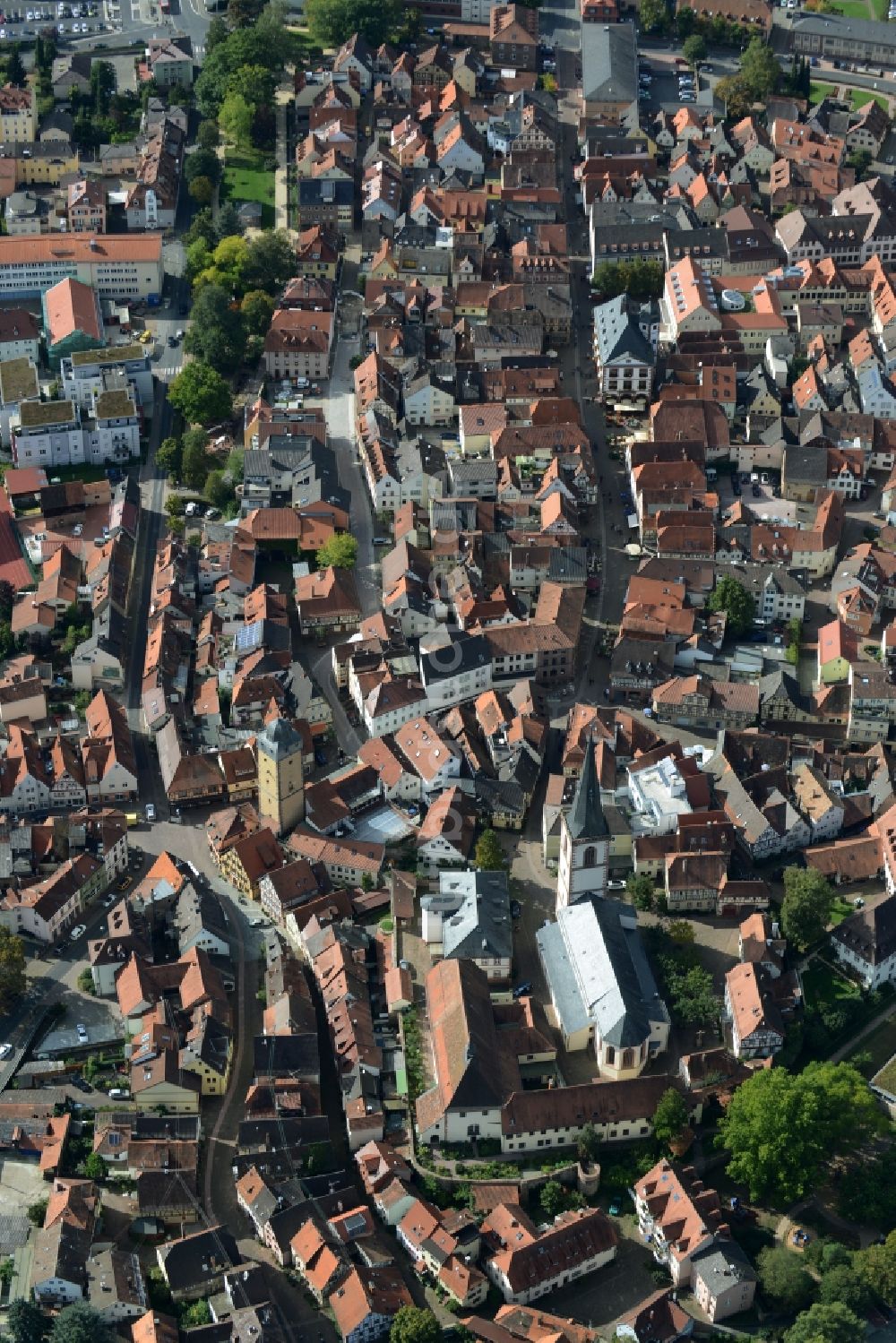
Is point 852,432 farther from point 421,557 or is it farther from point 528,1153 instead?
point 528,1153

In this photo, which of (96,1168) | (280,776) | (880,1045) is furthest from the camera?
(280,776)

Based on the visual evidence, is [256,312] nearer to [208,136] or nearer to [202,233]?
[202,233]

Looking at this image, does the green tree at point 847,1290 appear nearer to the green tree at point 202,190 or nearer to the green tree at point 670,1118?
the green tree at point 670,1118

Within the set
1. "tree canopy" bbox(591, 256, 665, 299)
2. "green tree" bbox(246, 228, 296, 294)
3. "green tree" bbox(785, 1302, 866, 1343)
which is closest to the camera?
"green tree" bbox(785, 1302, 866, 1343)

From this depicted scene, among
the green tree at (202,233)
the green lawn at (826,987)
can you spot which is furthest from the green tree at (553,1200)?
the green tree at (202,233)

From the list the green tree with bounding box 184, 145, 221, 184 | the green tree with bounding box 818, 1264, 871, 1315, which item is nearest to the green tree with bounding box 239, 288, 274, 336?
the green tree with bounding box 184, 145, 221, 184

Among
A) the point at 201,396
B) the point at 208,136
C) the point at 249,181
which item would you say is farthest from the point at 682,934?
the point at 208,136

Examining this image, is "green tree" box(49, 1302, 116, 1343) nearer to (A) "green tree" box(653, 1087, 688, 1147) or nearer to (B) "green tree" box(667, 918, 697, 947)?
(A) "green tree" box(653, 1087, 688, 1147)
